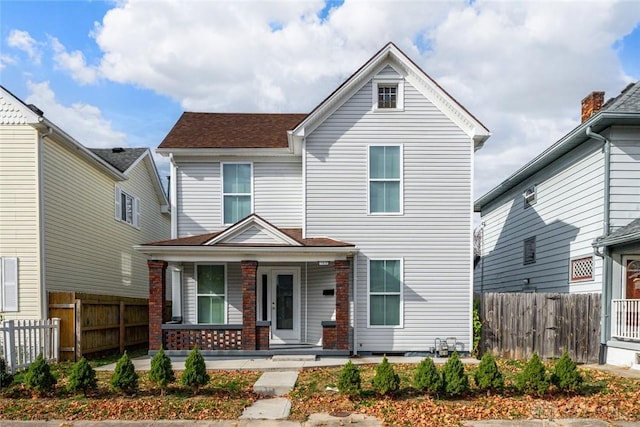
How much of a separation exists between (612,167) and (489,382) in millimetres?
6656

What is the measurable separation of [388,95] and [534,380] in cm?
809

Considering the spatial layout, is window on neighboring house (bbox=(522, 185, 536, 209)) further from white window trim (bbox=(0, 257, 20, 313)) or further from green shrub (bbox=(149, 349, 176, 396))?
white window trim (bbox=(0, 257, 20, 313))

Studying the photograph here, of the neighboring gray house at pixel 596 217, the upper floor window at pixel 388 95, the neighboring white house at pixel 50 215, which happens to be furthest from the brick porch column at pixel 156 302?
the neighboring gray house at pixel 596 217

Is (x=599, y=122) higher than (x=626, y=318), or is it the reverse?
(x=599, y=122)

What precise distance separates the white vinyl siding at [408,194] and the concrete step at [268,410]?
5002 millimetres

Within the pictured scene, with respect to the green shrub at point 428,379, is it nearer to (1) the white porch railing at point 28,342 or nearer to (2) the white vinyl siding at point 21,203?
(1) the white porch railing at point 28,342

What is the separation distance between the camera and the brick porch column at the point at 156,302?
12.0 meters

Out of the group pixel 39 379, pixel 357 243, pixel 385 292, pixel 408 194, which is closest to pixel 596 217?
pixel 408 194

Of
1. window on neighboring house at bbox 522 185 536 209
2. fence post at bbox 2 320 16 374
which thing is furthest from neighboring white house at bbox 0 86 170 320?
window on neighboring house at bbox 522 185 536 209

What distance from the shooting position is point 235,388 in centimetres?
882

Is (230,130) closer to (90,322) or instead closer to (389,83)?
(389,83)

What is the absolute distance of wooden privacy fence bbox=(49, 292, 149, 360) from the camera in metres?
11.9

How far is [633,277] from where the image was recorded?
1159cm

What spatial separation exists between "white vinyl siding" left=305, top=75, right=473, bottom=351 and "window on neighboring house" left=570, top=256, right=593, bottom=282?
9.85 ft
